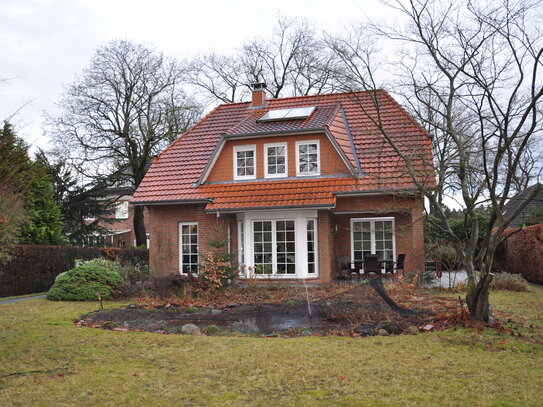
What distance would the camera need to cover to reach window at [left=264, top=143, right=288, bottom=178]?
1939 cm

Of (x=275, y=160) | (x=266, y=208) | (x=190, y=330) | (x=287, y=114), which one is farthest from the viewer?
(x=287, y=114)

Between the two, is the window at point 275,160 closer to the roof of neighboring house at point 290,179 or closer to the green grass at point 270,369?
the roof of neighboring house at point 290,179

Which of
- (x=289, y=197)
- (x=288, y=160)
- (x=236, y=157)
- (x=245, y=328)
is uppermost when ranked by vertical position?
(x=236, y=157)

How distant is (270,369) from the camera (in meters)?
7.17

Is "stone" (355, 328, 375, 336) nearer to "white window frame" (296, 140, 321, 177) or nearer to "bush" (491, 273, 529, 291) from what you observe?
"bush" (491, 273, 529, 291)

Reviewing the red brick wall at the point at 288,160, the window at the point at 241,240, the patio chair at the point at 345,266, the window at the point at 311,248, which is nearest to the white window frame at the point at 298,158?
the red brick wall at the point at 288,160

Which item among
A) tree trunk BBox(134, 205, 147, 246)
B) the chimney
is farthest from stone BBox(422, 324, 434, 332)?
tree trunk BBox(134, 205, 147, 246)

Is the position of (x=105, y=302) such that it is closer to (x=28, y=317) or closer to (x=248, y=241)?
(x=28, y=317)

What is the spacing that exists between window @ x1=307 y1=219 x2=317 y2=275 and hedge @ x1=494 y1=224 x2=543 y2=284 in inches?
331

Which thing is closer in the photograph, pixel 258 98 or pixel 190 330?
pixel 190 330

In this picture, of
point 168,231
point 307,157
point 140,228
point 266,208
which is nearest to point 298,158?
point 307,157

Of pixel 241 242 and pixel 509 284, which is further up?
pixel 241 242

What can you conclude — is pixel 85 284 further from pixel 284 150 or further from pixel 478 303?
pixel 478 303

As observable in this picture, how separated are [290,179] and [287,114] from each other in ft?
9.91
